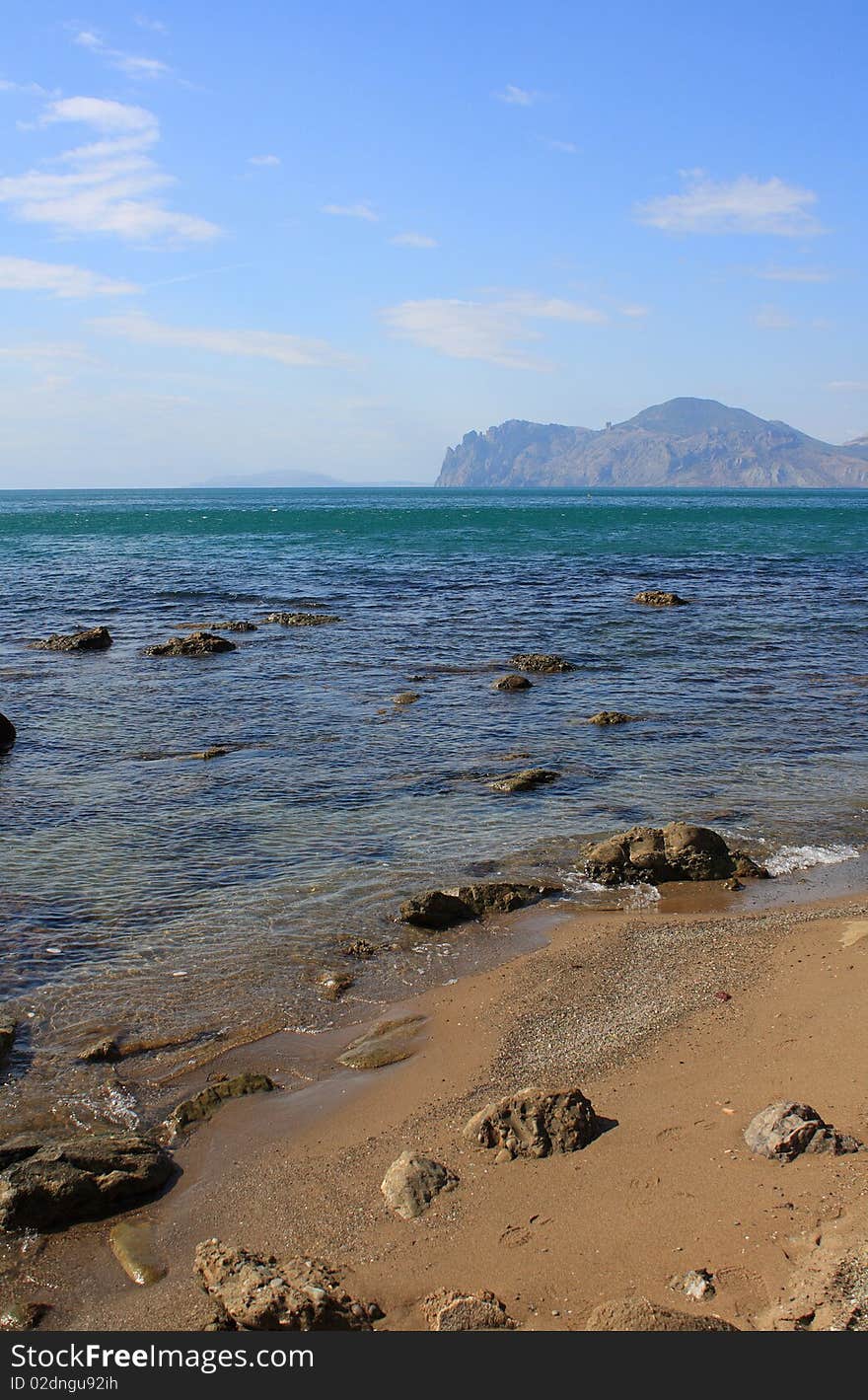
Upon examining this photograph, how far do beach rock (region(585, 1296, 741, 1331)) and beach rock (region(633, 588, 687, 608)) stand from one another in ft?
109

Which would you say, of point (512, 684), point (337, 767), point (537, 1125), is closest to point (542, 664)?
point (512, 684)

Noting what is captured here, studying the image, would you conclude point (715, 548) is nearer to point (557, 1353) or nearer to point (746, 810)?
point (746, 810)

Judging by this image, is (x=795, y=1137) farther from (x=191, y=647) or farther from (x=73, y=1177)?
(x=191, y=647)

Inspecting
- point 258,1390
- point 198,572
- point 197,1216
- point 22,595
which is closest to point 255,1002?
point 197,1216

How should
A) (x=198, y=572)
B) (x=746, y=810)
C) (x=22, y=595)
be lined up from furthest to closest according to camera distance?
(x=198, y=572) < (x=22, y=595) < (x=746, y=810)

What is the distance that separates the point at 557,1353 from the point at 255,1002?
5.05 meters

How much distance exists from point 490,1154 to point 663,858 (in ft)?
19.3

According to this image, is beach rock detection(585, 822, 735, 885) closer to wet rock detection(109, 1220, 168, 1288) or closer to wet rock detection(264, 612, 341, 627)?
wet rock detection(109, 1220, 168, 1288)

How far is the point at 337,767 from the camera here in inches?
647

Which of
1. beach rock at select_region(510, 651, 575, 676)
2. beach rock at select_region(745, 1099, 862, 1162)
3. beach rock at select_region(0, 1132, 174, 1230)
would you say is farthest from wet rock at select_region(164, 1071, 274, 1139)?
beach rock at select_region(510, 651, 575, 676)

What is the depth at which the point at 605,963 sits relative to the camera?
971 centimetres

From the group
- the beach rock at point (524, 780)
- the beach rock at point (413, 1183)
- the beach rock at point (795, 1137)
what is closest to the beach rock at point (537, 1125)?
the beach rock at point (413, 1183)

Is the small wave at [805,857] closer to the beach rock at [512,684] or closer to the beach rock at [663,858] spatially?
the beach rock at [663,858]

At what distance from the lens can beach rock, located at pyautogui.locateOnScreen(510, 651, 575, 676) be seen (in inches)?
988
